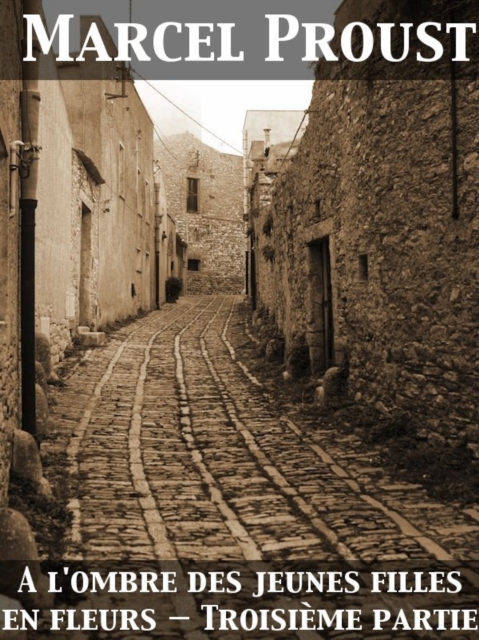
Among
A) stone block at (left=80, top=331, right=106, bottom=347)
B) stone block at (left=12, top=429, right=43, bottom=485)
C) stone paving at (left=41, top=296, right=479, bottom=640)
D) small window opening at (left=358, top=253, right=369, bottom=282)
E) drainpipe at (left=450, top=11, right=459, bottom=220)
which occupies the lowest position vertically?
Answer: stone paving at (left=41, top=296, right=479, bottom=640)

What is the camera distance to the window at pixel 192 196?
140 feet

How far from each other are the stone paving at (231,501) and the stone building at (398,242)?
3.03ft

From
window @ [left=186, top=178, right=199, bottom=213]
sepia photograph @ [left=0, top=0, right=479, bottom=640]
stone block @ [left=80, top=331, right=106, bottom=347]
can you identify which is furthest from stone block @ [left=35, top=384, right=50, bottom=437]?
window @ [left=186, top=178, right=199, bottom=213]

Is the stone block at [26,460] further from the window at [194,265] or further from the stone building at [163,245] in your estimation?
the window at [194,265]

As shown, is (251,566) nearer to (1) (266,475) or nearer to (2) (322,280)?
(1) (266,475)

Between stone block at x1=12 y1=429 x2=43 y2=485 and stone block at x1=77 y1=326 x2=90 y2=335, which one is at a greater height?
stone block at x1=77 y1=326 x2=90 y2=335

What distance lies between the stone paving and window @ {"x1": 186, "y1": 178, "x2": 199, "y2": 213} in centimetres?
3327

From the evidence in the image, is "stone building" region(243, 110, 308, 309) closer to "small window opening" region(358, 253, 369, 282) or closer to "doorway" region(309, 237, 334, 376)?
"doorway" region(309, 237, 334, 376)

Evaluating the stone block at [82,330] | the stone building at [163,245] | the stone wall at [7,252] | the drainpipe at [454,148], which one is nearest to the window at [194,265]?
the stone building at [163,245]

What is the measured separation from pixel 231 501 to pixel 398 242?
130 inches

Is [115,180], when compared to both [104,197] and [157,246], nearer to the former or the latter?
[104,197]

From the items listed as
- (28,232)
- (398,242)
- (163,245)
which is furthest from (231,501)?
(163,245)

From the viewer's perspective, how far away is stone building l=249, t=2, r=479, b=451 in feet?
20.1

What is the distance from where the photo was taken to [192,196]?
140 feet
